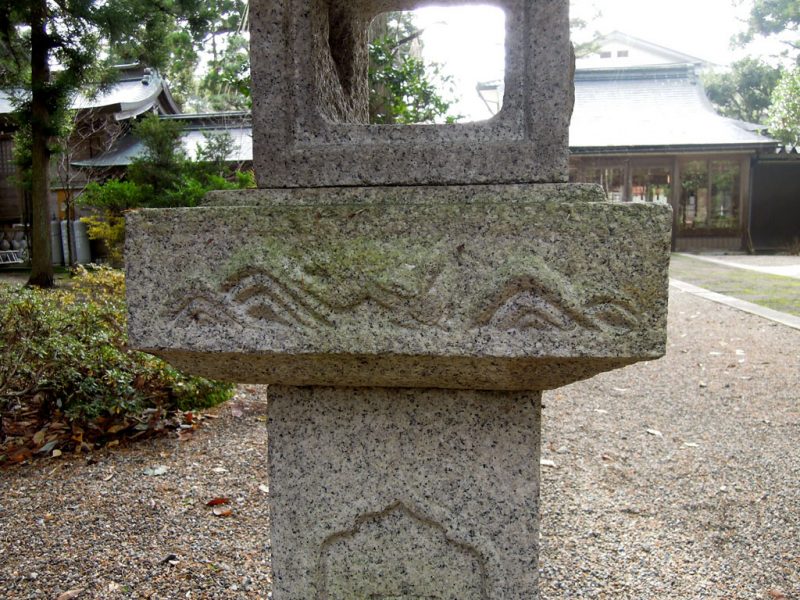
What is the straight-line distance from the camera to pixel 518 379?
4.03ft

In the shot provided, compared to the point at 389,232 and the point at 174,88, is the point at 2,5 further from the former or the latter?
the point at 174,88

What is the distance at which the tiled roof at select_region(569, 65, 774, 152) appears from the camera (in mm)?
15406

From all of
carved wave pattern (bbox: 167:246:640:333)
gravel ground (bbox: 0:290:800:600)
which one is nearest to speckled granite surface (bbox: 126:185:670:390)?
carved wave pattern (bbox: 167:246:640:333)

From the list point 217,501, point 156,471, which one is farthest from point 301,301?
point 156,471

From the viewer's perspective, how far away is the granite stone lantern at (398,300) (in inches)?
43.4

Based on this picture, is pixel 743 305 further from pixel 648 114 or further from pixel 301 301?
pixel 648 114

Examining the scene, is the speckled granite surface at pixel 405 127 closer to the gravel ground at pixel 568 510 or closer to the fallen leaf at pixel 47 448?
the gravel ground at pixel 568 510

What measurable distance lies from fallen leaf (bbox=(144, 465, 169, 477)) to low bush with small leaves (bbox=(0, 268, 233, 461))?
45 centimetres

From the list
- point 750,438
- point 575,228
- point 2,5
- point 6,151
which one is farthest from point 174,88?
point 575,228

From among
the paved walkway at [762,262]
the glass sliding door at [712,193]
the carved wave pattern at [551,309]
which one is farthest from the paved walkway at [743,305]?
the glass sliding door at [712,193]

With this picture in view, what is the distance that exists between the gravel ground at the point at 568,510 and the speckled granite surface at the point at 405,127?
1.52m

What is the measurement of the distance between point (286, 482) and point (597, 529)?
1.65m

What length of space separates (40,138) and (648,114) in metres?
14.2

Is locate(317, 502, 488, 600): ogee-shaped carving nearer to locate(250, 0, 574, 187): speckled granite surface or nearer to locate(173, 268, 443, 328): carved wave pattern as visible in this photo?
locate(173, 268, 443, 328): carved wave pattern
